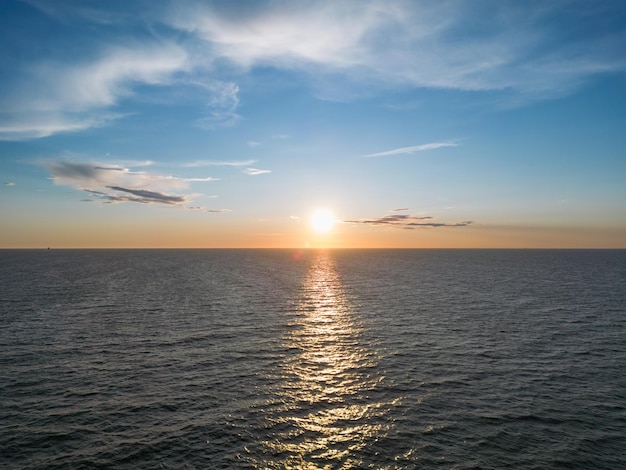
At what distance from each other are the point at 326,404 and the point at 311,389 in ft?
11.9

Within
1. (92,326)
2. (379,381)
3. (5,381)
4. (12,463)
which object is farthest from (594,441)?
(92,326)

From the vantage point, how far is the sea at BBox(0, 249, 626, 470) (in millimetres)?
27375

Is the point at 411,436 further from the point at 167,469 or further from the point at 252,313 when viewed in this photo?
the point at 252,313

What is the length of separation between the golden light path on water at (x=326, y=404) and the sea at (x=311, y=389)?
158 mm

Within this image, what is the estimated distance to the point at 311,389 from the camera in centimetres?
3850

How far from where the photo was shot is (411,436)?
29531mm

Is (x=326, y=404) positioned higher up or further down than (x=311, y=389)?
further down

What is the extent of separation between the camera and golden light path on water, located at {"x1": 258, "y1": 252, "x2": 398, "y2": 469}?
90.0 feet

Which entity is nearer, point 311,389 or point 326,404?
point 326,404

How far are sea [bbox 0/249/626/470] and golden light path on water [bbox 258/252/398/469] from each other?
158 millimetres

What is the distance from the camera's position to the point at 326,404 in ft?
115

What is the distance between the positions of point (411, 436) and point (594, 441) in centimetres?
1394

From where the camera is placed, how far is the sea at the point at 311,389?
89.8 feet

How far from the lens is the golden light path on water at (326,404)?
90.0ft
